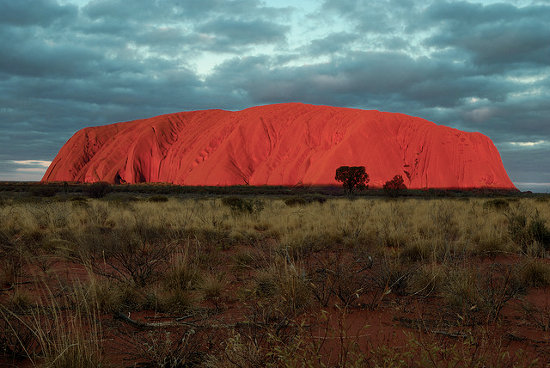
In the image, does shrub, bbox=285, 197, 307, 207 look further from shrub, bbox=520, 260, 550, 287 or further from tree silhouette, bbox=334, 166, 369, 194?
tree silhouette, bbox=334, 166, 369, 194

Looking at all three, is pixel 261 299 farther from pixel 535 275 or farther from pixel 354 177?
pixel 354 177

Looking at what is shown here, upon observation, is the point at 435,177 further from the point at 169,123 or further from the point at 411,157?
the point at 169,123

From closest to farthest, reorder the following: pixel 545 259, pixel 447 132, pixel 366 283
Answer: pixel 366 283 < pixel 545 259 < pixel 447 132

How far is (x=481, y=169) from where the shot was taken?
2680 inches

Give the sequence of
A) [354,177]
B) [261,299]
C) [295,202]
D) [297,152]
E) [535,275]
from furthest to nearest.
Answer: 1. [297,152]
2. [354,177]
3. [295,202]
4. [535,275]
5. [261,299]

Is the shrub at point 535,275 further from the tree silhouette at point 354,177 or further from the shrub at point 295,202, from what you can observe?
the tree silhouette at point 354,177

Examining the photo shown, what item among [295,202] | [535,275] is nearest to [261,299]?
[535,275]

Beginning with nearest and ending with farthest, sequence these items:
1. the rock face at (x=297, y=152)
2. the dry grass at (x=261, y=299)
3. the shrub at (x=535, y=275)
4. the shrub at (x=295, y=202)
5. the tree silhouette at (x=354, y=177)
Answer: the dry grass at (x=261, y=299), the shrub at (x=535, y=275), the shrub at (x=295, y=202), the tree silhouette at (x=354, y=177), the rock face at (x=297, y=152)


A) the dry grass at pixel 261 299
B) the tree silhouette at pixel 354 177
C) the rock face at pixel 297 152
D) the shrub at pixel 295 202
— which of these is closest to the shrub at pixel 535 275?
the dry grass at pixel 261 299

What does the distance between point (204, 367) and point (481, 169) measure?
3105 inches

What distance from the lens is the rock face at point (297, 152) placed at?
64.8m

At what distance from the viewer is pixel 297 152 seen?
70000 mm

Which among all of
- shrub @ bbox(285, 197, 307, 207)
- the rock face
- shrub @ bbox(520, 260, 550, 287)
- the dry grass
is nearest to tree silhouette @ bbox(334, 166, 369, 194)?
the rock face

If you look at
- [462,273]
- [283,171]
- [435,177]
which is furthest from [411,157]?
[462,273]
